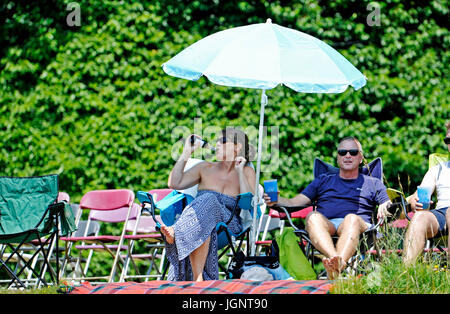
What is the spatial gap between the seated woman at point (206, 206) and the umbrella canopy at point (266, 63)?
0.68ft

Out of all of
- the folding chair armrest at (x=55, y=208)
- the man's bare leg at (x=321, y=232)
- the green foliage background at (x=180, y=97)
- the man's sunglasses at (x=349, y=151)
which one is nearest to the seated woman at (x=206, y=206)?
the man's bare leg at (x=321, y=232)

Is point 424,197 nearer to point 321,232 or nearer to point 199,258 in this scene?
point 321,232

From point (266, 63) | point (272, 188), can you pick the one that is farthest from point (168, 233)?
point (266, 63)

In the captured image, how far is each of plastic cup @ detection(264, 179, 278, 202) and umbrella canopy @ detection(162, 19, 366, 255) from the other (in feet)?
0.31

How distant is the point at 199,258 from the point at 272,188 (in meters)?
0.63

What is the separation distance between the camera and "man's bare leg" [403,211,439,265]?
12.2ft

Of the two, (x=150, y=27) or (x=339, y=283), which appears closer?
(x=339, y=283)

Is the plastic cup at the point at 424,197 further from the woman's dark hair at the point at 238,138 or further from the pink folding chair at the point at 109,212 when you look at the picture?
the pink folding chair at the point at 109,212

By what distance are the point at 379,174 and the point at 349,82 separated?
90 cm

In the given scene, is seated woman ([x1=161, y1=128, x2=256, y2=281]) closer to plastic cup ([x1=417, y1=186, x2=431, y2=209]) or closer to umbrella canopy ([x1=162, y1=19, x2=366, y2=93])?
umbrella canopy ([x1=162, y1=19, x2=366, y2=93])

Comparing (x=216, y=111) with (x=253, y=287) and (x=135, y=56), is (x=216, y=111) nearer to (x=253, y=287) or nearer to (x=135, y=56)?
(x=135, y=56)

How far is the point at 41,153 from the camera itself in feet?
21.0

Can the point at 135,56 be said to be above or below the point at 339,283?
above
